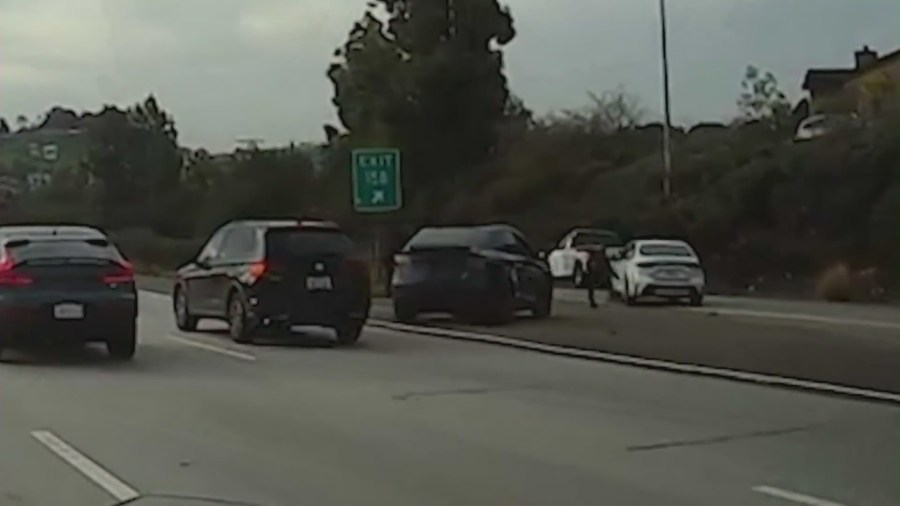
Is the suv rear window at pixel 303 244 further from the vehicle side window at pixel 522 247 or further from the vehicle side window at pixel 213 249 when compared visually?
the vehicle side window at pixel 522 247

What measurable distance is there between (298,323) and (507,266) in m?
5.46

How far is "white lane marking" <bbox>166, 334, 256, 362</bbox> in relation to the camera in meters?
21.5

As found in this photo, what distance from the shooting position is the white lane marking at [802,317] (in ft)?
93.1

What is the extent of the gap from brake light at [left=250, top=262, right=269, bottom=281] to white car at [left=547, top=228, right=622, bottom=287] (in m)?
21.7

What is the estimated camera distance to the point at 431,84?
57.7 meters

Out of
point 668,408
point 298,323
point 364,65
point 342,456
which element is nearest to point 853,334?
point 298,323

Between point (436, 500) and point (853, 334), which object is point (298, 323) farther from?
point (436, 500)

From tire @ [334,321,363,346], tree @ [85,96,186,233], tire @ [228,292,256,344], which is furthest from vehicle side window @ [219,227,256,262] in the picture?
tree @ [85,96,186,233]

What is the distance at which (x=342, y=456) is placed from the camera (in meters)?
12.5

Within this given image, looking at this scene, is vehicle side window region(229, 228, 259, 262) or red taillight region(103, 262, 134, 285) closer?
red taillight region(103, 262, 134, 285)

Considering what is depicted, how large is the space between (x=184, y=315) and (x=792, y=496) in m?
17.0

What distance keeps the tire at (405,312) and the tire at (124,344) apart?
745cm

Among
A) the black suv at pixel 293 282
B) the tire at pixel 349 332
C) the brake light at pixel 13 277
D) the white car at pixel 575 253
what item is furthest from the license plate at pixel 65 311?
the white car at pixel 575 253

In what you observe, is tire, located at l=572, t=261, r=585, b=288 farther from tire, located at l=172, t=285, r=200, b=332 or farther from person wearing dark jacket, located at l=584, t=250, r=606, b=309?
tire, located at l=172, t=285, r=200, b=332
